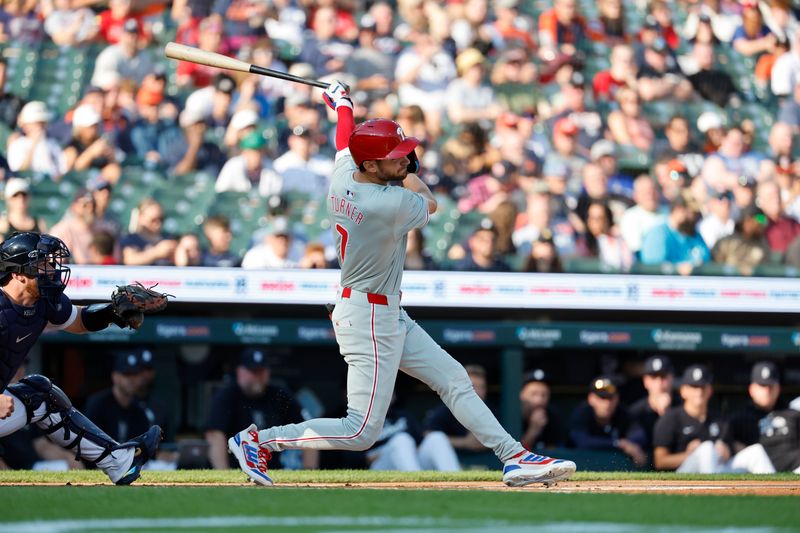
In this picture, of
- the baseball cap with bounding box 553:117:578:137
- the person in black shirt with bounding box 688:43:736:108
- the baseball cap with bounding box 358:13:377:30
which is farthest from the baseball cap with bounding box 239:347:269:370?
the person in black shirt with bounding box 688:43:736:108

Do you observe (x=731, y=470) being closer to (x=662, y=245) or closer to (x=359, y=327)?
(x=662, y=245)

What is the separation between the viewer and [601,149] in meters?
10.9

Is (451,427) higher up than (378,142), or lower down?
lower down

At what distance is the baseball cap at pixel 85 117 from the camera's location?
1024 centimetres

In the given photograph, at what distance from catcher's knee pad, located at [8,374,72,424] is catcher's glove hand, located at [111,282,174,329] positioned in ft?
1.29

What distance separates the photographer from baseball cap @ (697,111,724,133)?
1170 centimetres

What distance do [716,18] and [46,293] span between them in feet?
31.4

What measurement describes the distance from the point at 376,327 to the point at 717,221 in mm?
5803

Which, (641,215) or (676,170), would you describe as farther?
(676,170)

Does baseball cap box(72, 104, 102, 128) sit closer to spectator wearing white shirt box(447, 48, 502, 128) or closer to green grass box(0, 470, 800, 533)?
spectator wearing white shirt box(447, 48, 502, 128)

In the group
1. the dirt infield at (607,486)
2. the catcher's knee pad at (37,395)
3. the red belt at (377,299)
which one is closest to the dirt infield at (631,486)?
the dirt infield at (607,486)

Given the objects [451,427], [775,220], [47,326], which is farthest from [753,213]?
[47,326]

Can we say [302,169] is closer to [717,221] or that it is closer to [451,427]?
[451,427]

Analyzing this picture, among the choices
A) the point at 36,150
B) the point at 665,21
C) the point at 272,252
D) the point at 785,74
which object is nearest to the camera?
the point at 272,252
